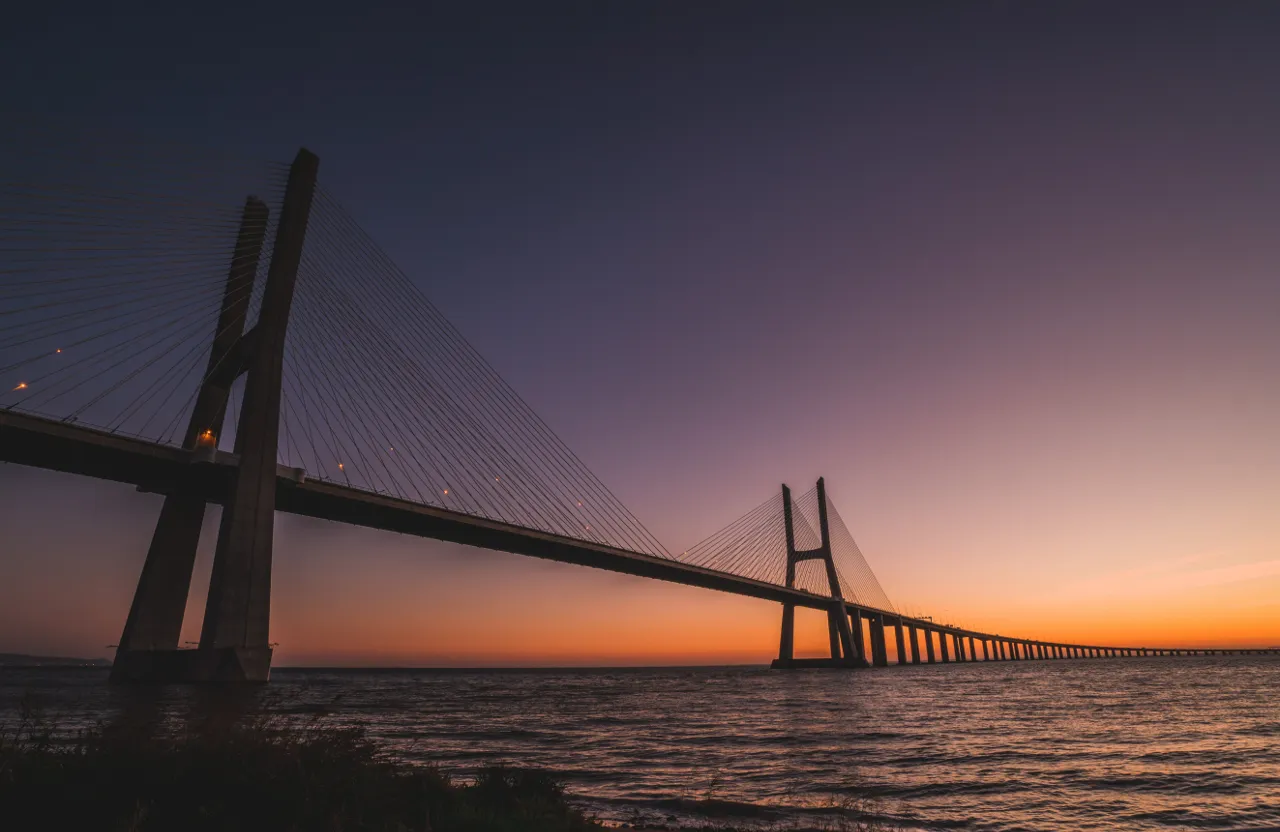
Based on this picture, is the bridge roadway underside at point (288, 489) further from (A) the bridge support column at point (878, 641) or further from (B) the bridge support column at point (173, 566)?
(A) the bridge support column at point (878, 641)

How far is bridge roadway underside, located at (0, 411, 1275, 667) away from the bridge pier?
1.38m

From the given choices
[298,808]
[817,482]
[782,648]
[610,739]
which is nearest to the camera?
[298,808]

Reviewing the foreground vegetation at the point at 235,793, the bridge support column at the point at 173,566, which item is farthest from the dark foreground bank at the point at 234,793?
the bridge support column at the point at 173,566

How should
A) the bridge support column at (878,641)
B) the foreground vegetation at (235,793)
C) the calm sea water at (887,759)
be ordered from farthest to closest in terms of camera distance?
the bridge support column at (878,641) → the calm sea water at (887,759) → the foreground vegetation at (235,793)

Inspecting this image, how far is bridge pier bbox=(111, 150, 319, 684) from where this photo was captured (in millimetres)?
29750

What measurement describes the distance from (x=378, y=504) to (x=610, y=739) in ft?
78.1

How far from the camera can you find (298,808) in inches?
222

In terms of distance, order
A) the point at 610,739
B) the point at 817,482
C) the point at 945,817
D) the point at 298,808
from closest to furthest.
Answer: the point at 298,808 → the point at 945,817 → the point at 610,739 → the point at 817,482

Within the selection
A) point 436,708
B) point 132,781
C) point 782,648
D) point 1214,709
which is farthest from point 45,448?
point 782,648

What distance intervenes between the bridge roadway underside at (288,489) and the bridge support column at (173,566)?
1.49 m

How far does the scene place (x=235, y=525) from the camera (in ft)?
100

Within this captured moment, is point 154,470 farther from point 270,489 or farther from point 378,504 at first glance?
point 378,504

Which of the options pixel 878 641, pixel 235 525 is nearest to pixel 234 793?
pixel 235 525

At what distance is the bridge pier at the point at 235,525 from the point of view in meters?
29.8
